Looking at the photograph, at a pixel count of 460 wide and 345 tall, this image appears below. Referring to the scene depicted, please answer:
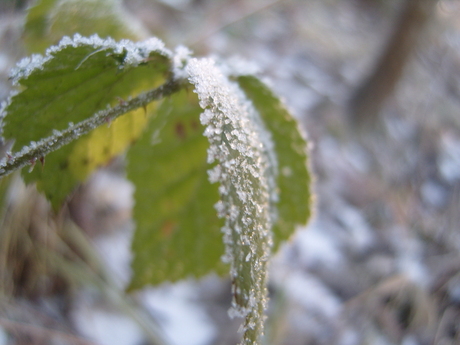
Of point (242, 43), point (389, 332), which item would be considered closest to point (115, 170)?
point (389, 332)

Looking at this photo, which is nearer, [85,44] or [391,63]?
[85,44]

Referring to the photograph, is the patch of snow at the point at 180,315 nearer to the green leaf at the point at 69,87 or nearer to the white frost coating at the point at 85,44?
the green leaf at the point at 69,87

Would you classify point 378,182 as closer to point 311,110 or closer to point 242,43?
point 311,110

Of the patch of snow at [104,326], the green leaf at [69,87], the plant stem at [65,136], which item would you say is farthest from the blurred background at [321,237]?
the plant stem at [65,136]

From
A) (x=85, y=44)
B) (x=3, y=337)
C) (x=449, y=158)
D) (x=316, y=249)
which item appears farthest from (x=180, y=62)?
(x=449, y=158)

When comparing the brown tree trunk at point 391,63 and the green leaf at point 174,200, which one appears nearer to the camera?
the green leaf at point 174,200

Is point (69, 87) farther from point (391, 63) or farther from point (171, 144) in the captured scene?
point (391, 63)
